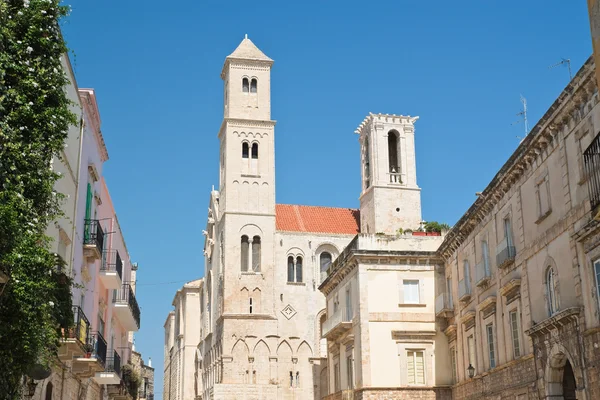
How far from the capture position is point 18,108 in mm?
12258

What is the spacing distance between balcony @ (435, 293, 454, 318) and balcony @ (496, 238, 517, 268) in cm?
619

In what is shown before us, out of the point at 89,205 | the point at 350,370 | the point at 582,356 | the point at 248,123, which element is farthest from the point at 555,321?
the point at 248,123

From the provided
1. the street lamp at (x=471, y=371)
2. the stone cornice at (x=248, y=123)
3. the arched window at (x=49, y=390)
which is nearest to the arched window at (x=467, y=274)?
the street lamp at (x=471, y=371)

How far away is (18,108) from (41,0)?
2093mm

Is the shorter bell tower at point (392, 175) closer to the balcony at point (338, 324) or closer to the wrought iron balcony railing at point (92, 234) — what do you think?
the balcony at point (338, 324)

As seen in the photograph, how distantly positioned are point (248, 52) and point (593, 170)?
46434 mm

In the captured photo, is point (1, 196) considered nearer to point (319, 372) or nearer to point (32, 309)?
point (32, 309)

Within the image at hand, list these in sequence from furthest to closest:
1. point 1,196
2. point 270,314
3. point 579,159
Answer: point 270,314, point 579,159, point 1,196

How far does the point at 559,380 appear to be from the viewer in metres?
19.5

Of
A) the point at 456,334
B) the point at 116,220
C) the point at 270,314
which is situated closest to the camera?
the point at 456,334

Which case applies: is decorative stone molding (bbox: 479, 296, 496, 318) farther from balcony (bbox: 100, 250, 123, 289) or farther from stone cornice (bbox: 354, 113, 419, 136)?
stone cornice (bbox: 354, 113, 419, 136)

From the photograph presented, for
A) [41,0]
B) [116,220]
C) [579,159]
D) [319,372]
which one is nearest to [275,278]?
[319,372]

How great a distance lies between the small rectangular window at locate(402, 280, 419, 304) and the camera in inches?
1233

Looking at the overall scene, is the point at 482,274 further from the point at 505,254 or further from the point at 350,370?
the point at 350,370
